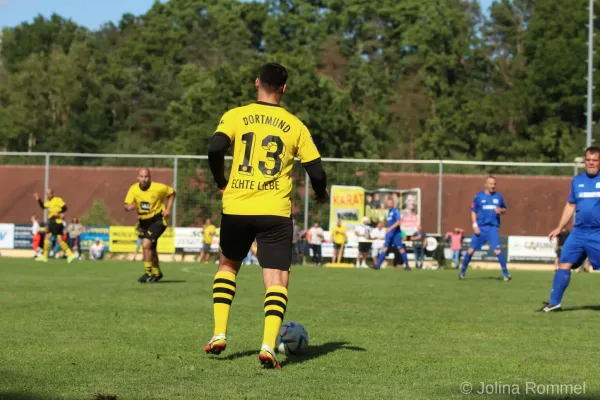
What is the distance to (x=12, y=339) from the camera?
8844 millimetres

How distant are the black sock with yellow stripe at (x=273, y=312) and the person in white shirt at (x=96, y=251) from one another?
80.0ft

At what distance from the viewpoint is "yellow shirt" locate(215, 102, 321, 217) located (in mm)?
7719

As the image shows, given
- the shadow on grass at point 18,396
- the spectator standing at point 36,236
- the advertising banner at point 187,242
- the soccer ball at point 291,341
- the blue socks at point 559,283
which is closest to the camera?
the shadow on grass at point 18,396

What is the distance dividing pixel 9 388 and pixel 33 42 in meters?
92.7

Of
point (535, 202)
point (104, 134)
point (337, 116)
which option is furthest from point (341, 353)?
point (104, 134)

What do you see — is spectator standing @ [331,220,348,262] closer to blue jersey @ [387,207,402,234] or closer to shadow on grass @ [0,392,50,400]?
blue jersey @ [387,207,402,234]

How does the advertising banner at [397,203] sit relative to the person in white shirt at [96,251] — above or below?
above

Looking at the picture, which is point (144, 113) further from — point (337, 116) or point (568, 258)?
point (568, 258)

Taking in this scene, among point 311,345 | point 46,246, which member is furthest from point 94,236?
point 311,345

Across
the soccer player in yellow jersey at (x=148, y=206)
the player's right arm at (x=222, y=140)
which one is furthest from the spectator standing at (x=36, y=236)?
the player's right arm at (x=222, y=140)

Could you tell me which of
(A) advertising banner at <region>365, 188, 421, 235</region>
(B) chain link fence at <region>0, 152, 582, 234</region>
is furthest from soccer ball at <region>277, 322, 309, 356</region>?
(A) advertising banner at <region>365, 188, 421, 235</region>

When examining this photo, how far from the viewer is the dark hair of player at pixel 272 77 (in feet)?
25.5

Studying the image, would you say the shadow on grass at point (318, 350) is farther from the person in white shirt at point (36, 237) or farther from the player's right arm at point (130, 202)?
the person in white shirt at point (36, 237)

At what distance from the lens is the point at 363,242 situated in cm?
3036
